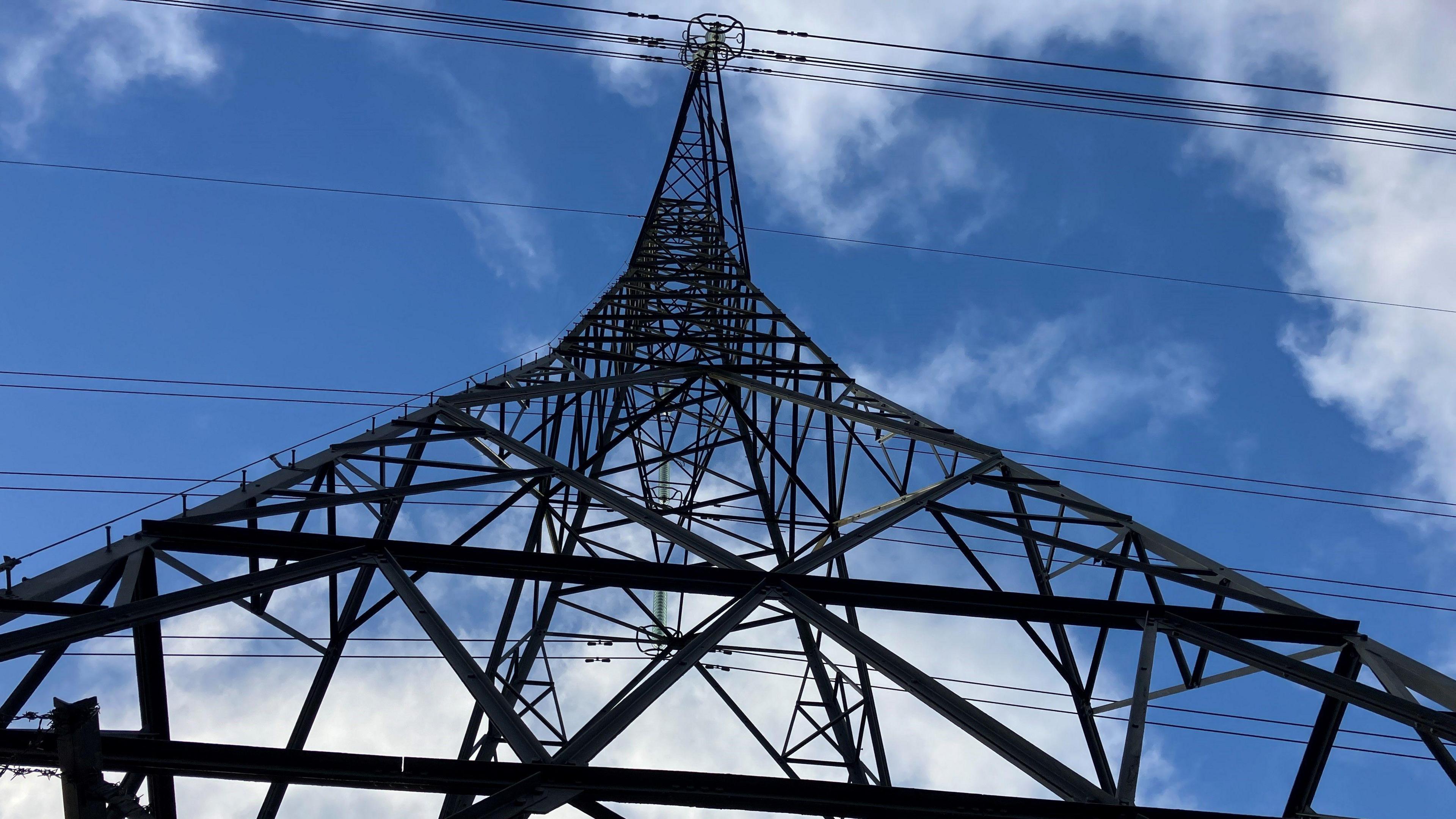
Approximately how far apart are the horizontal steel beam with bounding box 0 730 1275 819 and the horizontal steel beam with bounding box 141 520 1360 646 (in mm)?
1723

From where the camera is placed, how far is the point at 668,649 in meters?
10.2

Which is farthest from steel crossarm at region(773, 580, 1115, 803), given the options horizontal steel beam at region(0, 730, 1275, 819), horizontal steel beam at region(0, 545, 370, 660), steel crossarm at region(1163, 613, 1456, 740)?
horizontal steel beam at region(0, 545, 370, 660)

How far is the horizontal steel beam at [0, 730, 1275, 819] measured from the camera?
17.6 ft

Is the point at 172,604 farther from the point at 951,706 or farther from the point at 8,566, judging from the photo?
the point at 951,706

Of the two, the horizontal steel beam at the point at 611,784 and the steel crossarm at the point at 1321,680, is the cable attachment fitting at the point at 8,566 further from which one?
the steel crossarm at the point at 1321,680

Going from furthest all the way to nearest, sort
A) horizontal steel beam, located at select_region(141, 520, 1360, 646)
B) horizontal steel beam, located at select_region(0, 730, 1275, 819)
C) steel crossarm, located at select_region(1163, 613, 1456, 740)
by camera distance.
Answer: horizontal steel beam, located at select_region(141, 520, 1360, 646)
steel crossarm, located at select_region(1163, 613, 1456, 740)
horizontal steel beam, located at select_region(0, 730, 1275, 819)

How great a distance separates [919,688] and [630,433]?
783cm

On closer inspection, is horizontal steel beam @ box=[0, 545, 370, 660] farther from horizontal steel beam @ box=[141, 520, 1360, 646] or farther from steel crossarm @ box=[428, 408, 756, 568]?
steel crossarm @ box=[428, 408, 756, 568]

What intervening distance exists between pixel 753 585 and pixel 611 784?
6.98 ft

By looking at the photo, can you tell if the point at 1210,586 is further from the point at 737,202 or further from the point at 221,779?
the point at 737,202

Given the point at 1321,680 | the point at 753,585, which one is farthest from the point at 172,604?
the point at 1321,680

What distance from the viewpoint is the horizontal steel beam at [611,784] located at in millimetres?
5371

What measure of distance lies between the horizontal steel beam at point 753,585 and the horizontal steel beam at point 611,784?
172 centimetres

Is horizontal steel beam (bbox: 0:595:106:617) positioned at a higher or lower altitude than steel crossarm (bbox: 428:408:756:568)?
lower
